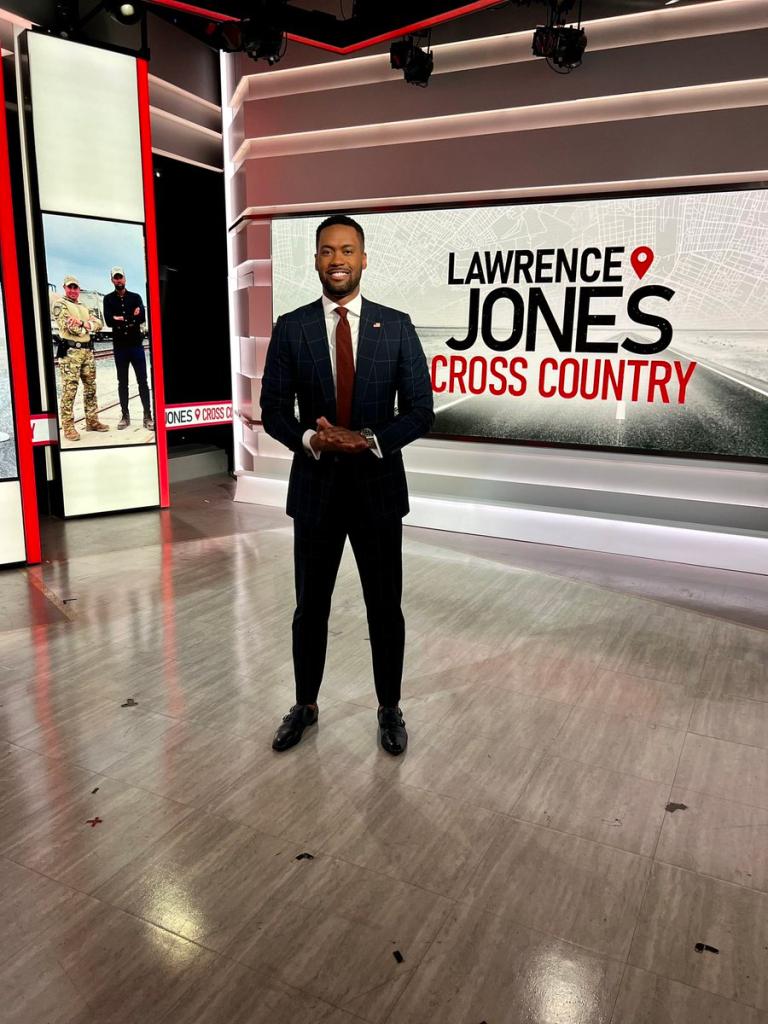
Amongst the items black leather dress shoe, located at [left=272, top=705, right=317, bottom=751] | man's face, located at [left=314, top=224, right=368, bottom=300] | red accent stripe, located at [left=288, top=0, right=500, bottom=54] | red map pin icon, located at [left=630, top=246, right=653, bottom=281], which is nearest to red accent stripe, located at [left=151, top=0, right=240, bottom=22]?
red accent stripe, located at [left=288, top=0, right=500, bottom=54]

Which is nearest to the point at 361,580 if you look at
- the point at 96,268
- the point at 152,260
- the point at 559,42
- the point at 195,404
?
the point at 559,42

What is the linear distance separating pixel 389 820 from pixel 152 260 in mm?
5005

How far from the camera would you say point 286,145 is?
19.4ft

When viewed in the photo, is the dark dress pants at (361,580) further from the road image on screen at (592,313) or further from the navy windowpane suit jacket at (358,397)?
the road image on screen at (592,313)

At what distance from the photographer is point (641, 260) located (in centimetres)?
486

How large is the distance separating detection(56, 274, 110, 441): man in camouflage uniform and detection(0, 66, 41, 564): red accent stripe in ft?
3.39

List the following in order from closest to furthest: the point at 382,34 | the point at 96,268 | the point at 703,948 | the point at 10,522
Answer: the point at 703,948, the point at 382,34, the point at 10,522, the point at 96,268

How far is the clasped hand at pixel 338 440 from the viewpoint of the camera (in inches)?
91.4

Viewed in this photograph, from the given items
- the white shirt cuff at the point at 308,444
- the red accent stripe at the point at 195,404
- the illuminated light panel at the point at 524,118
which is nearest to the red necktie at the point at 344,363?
the white shirt cuff at the point at 308,444

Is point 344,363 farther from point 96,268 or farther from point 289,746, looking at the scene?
point 96,268

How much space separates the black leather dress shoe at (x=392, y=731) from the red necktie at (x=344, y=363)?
1.03 metres

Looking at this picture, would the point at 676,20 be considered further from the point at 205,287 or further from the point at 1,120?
the point at 205,287

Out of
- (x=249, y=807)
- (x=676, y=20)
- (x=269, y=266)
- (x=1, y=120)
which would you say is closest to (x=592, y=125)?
(x=676, y=20)

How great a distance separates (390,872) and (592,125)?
4.54 meters
